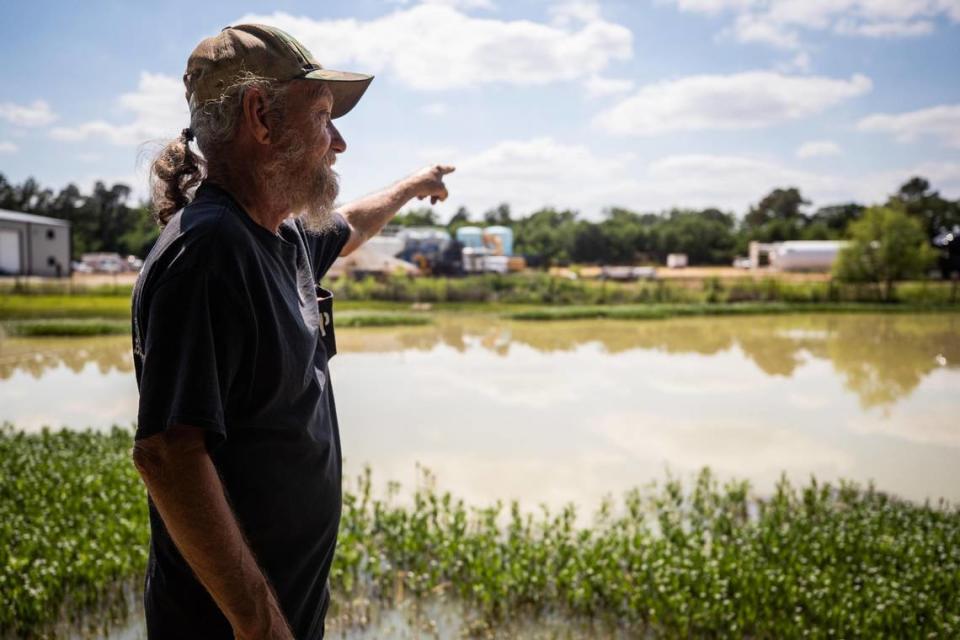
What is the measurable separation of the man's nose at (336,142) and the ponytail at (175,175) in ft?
0.88

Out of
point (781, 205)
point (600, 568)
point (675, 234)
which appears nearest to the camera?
point (600, 568)

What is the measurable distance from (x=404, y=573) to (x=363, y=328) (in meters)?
17.7

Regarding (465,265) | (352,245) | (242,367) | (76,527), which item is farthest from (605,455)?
(465,265)

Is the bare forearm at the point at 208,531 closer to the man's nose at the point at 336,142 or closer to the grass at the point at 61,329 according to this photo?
the man's nose at the point at 336,142

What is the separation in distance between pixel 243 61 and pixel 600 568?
12.2 ft

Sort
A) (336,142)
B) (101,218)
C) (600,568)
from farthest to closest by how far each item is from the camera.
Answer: (101,218)
(600,568)
(336,142)

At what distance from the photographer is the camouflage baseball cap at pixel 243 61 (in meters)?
1.43

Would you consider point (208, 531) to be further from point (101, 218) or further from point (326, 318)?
point (101, 218)

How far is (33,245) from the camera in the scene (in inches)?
950

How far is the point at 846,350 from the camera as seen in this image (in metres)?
18.6

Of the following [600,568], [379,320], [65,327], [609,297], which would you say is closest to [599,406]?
[600,568]

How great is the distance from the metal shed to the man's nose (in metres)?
23.0

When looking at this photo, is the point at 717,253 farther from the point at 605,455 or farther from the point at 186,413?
the point at 186,413

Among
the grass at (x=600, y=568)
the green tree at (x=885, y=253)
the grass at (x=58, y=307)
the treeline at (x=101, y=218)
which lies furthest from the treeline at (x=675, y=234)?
the grass at (x=600, y=568)
